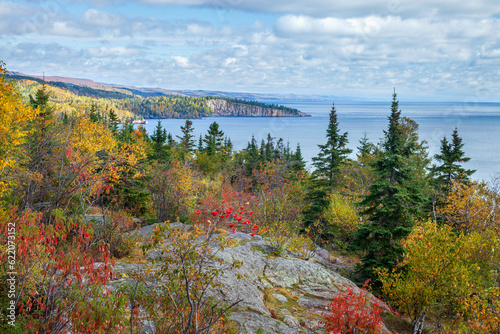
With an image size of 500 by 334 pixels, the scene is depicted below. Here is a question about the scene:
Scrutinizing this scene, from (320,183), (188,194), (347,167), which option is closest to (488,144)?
(347,167)

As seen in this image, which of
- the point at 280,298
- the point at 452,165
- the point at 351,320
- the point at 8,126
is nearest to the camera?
the point at 351,320

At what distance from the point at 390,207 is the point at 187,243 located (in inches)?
595

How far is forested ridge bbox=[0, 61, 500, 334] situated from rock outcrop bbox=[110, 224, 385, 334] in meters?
0.32

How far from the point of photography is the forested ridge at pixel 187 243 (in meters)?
5.27

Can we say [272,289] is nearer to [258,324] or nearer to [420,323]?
[258,324]

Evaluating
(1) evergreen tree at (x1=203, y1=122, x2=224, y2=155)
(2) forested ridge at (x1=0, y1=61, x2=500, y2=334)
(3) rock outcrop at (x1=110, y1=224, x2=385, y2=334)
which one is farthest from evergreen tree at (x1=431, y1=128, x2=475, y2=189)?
(1) evergreen tree at (x1=203, y1=122, x2=224, y2=155)

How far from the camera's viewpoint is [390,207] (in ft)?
57.8

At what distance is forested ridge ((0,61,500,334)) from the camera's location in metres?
5.27

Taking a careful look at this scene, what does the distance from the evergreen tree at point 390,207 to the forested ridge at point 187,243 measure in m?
0.07

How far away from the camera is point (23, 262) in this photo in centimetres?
550

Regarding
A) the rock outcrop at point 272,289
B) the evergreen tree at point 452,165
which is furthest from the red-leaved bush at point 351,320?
the evergreen tree at point 452,165

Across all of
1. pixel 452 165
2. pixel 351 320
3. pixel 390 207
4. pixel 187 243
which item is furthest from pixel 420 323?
pixel 452 165

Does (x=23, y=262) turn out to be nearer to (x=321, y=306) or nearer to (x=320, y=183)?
(x=321, y=306)

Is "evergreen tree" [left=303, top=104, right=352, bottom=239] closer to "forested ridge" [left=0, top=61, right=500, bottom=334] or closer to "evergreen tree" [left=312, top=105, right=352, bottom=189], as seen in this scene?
"evergreen tree" [left=312, top=105, right=352, bottom=189]
